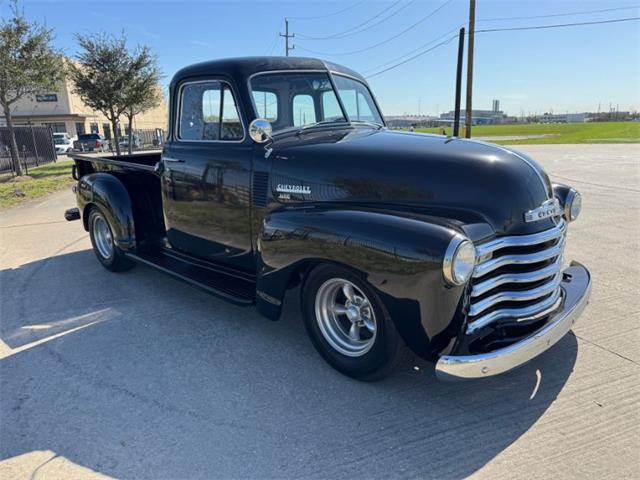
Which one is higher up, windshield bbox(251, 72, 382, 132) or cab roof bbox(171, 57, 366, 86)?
cab roof bbox(171, 57, 366, 86)

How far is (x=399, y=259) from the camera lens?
256cm

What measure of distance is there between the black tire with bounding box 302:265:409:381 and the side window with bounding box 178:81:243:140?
1528mm

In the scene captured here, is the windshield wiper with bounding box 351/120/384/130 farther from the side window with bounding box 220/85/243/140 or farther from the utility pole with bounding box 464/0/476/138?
the utility pole with bounding box 464/0/476/138

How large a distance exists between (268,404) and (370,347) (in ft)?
2.41

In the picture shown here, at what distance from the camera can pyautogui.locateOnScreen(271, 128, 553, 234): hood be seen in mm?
2830

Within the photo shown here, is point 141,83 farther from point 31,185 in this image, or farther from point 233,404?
point 233,404

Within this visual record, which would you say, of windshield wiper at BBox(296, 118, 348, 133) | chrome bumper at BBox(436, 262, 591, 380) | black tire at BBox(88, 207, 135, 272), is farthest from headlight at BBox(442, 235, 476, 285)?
black tire at BBox(88, 207, 135, 272)

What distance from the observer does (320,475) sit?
7.52 feet

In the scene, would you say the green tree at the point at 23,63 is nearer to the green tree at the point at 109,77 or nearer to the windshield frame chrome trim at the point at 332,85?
the green tree at the point at 109,77

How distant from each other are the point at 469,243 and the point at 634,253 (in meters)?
4.51

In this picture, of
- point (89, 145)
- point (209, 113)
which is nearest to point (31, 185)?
point (209, 113)

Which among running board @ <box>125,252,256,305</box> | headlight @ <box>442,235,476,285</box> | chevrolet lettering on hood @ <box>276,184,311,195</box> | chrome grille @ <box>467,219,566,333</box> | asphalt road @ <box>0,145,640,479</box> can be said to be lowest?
asphalt road @ <box>0,145,640,479</box>

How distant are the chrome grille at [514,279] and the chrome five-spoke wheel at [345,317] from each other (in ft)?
2.25

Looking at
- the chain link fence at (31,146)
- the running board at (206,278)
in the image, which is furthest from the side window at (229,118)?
the chain link fence at (31,146)
